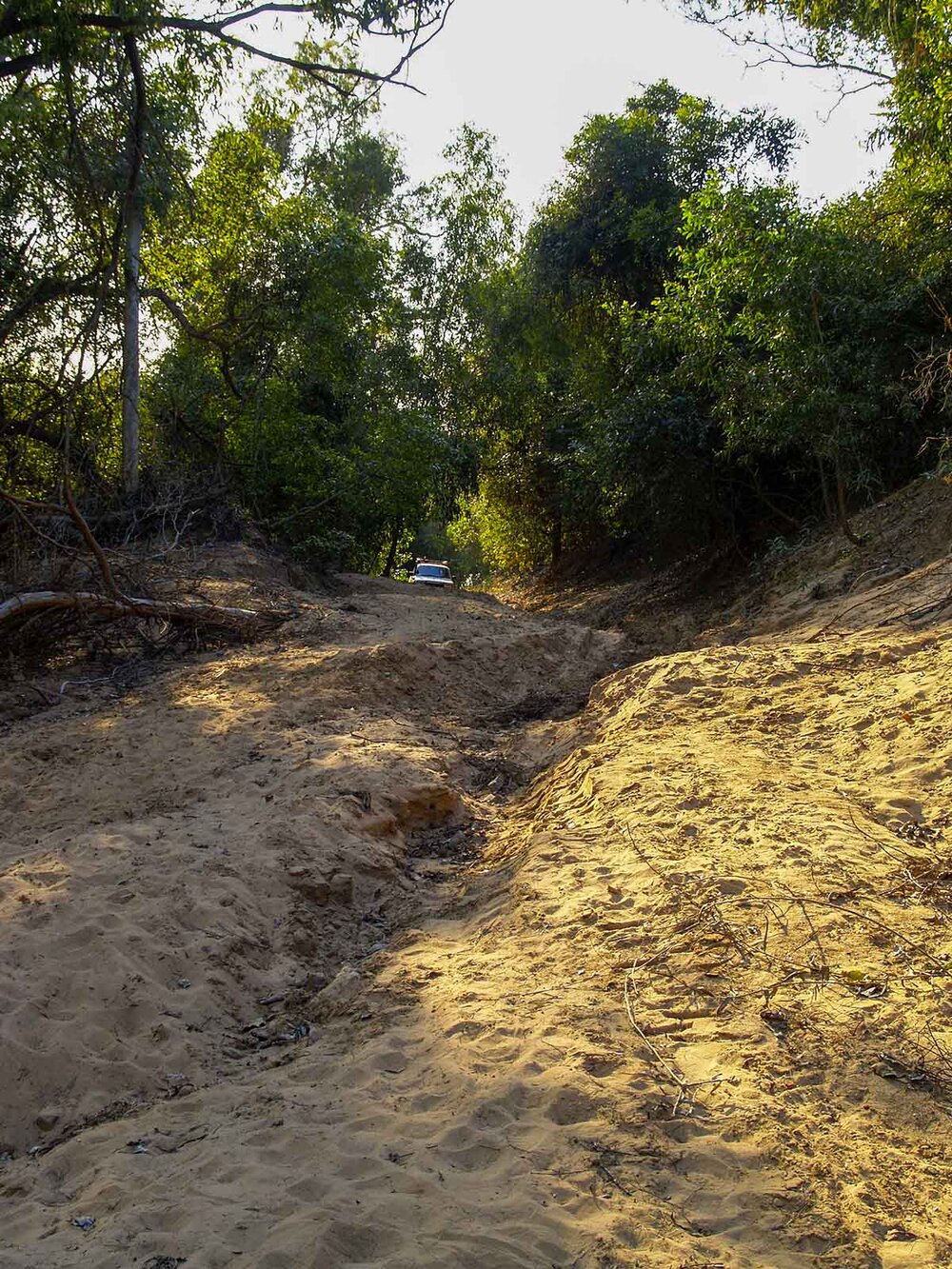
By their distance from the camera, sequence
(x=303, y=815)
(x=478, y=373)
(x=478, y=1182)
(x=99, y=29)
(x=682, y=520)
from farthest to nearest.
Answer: (x=478, y=373) < (x=682, y=520) < (x=99, y=29) < (x=303, y=815) < (x=478, y=1182)

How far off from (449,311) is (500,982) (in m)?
23.5

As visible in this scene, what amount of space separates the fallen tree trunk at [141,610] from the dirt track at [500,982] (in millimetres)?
1574

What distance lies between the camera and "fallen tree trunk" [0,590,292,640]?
29.8ft

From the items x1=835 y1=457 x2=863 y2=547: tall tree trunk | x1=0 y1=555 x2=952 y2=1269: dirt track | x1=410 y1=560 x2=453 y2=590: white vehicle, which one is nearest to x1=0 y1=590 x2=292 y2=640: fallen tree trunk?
x1=0 y1=555 x2=952 y2=1269: dirt track

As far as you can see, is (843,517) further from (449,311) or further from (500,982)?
(449,311)

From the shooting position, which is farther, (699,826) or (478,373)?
(478,373)

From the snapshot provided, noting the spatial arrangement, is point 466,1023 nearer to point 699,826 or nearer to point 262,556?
point 699,826

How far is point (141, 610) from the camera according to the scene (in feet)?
32.6

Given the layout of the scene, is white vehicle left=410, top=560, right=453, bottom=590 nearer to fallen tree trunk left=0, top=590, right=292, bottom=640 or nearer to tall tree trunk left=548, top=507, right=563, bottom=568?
tall tree trunk left=548, top=507, right=563, bottom=568

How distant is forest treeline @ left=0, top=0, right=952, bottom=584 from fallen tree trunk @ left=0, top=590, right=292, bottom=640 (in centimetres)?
164

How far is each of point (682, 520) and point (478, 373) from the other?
33.7ft

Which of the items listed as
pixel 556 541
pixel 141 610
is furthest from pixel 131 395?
pixel 556 541

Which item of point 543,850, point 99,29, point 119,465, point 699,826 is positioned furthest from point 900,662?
point 119,465

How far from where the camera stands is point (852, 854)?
176 inches
